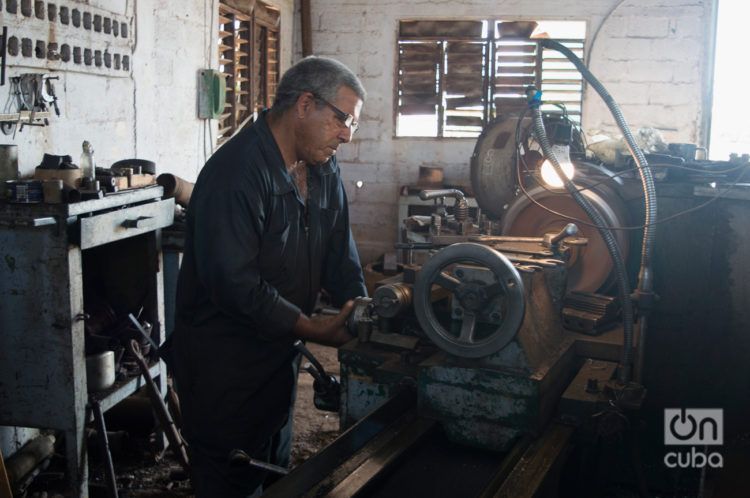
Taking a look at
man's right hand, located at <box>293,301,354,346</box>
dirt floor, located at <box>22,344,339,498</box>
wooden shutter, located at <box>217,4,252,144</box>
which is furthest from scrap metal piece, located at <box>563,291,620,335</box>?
wooden shutter, located at <box>217,4,252,144</box>

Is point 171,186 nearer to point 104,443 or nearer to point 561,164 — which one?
point 104,443

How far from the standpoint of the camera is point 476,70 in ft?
16.4

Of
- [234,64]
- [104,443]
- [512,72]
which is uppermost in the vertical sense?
[512,72]

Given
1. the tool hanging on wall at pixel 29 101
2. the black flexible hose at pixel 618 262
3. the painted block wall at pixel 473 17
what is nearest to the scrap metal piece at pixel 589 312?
Result: the black flexible hose at pixel 618 262

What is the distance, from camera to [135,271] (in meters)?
2.63

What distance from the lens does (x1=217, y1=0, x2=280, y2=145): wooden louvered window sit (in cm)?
397

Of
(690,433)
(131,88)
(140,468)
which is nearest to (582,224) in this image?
(690,433)

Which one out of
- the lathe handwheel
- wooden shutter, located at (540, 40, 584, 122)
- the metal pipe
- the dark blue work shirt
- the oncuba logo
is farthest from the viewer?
wooden shutter, located at (540, 40, 584, 122)

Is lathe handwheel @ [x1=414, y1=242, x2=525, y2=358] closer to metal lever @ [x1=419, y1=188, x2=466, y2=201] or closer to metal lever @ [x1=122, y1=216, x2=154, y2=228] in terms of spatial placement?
metal lever @ [x1=419, y1=188, x2=466, y2=201]

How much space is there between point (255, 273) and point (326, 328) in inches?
8.2

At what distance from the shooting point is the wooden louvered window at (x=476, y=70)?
496 centimetres

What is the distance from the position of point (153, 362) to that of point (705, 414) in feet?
5.76

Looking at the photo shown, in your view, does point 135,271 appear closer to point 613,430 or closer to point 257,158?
point 257,158

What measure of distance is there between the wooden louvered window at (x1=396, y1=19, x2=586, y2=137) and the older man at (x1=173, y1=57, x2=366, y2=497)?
3.49 m
